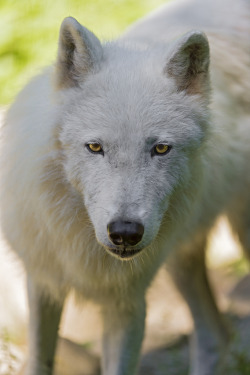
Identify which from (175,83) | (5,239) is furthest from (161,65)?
(5,239)

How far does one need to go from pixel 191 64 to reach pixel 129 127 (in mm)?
626

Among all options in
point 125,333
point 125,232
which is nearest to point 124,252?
point 125,232

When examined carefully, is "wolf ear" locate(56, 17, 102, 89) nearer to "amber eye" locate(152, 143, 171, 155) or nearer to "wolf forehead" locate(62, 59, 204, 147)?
"wolf forehead" locate(62, 59, 204, 147)

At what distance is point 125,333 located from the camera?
3832 mm

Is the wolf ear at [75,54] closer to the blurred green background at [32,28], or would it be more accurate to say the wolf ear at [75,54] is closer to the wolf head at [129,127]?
the wolf head at [129,127]

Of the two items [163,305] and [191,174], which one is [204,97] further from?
[163,305]

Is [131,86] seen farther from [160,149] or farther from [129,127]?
[160,149]

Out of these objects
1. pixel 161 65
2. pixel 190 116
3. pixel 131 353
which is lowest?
pixel 131 353

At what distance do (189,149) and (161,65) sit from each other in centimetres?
49

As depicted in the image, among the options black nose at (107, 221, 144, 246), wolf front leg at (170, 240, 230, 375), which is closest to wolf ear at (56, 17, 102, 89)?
black nose at (107, 221, 144, 246)

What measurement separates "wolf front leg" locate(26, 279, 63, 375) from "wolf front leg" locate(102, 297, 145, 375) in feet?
1.45

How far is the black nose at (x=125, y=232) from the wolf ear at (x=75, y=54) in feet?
3.03

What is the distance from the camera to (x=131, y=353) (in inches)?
152

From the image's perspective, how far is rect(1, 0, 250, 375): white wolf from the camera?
3.01 m
